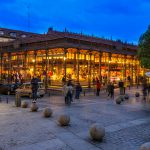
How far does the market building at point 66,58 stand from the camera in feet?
110

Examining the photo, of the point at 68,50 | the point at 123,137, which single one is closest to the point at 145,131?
the point at 123,137

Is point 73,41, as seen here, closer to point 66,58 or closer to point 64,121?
point 66,58

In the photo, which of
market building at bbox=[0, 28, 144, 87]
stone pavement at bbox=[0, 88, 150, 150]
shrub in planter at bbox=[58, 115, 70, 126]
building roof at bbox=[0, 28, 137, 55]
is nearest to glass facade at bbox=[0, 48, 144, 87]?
market building at bbox=[0, 28, 144, 87]

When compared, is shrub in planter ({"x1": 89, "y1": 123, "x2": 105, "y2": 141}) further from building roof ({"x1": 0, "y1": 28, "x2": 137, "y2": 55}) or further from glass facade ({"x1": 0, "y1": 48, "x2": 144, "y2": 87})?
building roof ({"x1": 0, "y1": 28, "x2": 137, "y2": 55})

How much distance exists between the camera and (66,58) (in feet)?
110

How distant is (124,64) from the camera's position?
4328 cm

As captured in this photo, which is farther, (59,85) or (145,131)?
(59,85)

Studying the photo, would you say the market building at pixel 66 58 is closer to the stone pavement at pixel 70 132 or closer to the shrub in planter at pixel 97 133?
the stone pavement at pixel 70 132

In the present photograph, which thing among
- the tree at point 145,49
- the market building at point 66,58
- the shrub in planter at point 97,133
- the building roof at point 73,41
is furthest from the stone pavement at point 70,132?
the building roof at point 73,41

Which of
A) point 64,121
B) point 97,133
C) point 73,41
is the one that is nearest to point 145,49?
point 73,41

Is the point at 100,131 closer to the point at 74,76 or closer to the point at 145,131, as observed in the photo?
the point at 145,131

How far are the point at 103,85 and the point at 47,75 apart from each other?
8941mm

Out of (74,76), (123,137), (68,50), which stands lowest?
(123,137)

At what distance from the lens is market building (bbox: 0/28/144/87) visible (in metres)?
33.5
